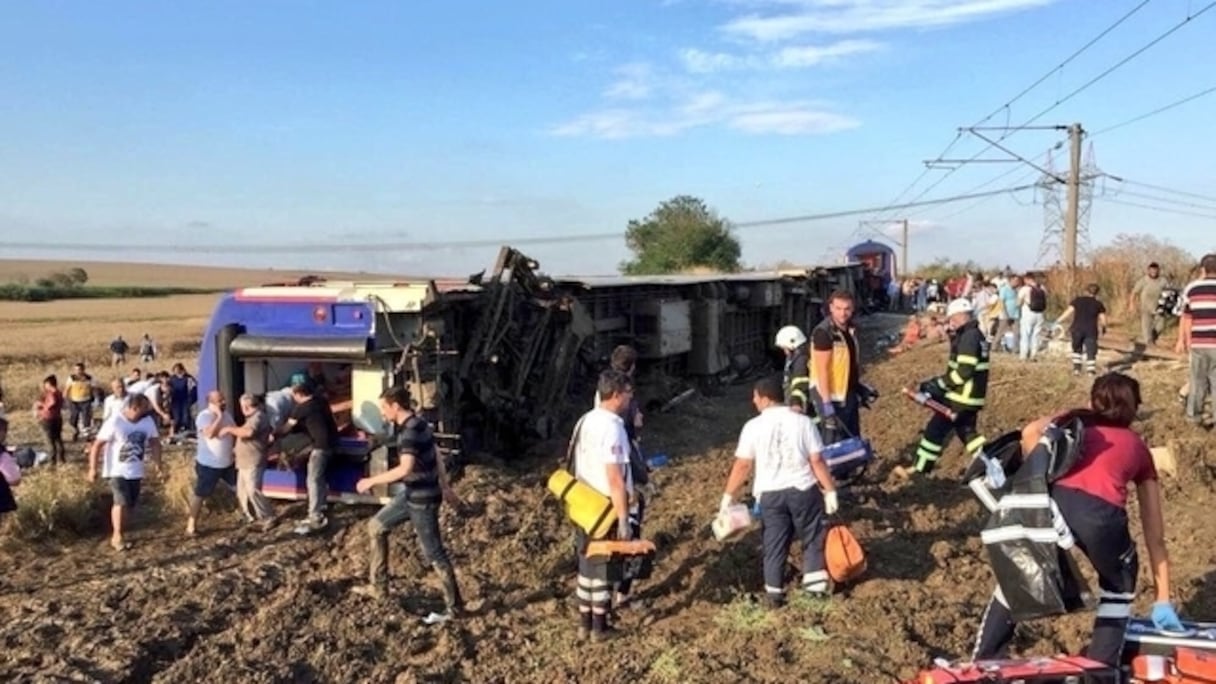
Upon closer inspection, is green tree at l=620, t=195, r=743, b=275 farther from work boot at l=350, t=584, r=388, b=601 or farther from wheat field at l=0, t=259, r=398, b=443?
work boot at l=350, t=584, r=388, b=601

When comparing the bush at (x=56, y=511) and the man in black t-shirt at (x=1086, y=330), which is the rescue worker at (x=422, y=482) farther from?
the man in black t-shirt at (x=1086, y=330)

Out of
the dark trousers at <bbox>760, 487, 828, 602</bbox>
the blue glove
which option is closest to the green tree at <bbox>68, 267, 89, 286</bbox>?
the dark trousers at <bbox>760, 487, 828, 602</bbox>

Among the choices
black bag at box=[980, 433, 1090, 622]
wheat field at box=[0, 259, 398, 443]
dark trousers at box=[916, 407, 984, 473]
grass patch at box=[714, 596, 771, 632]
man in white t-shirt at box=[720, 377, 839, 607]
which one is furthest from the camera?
wheat field at box=[0, 259, 398, 443]

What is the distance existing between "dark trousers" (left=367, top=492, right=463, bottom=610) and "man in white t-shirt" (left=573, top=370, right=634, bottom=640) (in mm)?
942

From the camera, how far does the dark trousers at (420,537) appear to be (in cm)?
652

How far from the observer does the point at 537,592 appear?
7.18 m

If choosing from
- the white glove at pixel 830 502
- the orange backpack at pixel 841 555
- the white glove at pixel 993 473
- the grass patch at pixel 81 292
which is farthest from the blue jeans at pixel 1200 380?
the grass patch at pixel 81 292

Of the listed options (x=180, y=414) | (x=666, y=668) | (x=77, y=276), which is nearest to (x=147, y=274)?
(x=77, y=276)

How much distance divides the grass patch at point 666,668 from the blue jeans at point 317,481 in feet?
13.6

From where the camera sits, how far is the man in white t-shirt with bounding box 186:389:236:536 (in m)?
9.15

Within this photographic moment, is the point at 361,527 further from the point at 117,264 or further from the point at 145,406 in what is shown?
the point at 117,264

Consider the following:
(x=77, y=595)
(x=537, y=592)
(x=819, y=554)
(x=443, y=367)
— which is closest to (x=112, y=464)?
(x=77, y=595)

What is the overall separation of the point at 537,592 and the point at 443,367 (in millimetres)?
2852

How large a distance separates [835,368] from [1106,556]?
4.03 m
